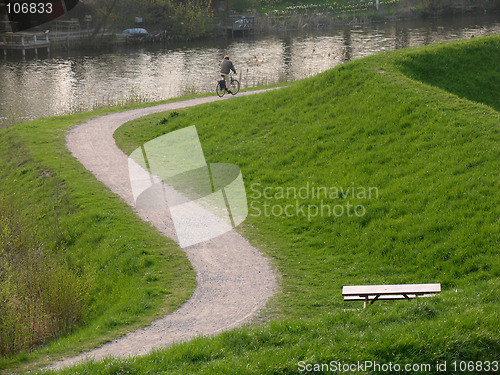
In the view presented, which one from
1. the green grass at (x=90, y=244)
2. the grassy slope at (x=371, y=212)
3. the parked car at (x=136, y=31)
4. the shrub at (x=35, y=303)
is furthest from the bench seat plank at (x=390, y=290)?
the parked car at (x=136, y=31)

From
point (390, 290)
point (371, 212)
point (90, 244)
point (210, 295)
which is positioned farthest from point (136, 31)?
point (390, 290)

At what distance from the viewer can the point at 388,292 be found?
9.75 metres

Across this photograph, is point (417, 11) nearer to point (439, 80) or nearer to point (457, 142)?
point (439, 80)

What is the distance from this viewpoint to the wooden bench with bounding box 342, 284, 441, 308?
32.1 ft

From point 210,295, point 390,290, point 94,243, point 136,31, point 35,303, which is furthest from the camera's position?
point 136,31

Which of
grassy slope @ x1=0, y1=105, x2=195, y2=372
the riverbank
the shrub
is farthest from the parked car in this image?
the shrub

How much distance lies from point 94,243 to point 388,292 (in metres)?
8.73

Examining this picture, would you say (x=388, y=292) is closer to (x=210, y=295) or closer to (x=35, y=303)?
(x=210, y=295)

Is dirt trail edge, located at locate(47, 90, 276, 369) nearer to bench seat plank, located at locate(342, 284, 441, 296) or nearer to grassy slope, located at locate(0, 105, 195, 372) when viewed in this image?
grassy slope, located at locate(0, 105, 195, 372)

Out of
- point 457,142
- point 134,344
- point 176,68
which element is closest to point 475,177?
point 457,142

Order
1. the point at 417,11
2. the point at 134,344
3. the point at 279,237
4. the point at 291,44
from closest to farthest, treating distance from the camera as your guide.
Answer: the point at 134,344
the point at 279,237
the point at 291,44
the point at 417,11

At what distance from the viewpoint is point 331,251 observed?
1382 centimetres

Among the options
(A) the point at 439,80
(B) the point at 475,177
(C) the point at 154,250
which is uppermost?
(A) the point at 439,80

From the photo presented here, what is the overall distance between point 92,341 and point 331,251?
6148 millimetres
